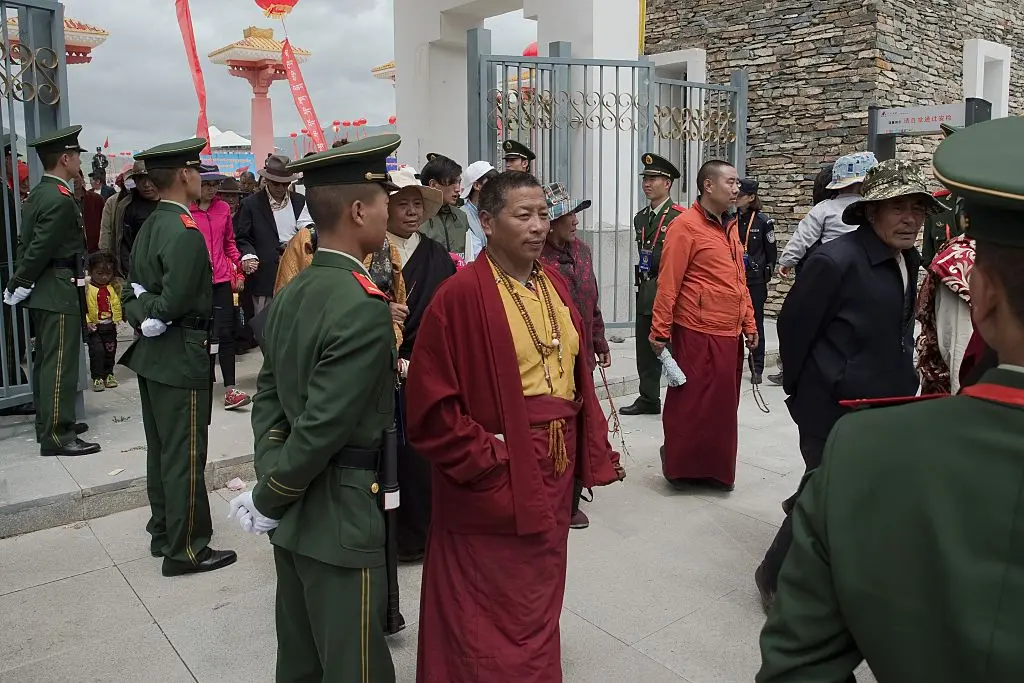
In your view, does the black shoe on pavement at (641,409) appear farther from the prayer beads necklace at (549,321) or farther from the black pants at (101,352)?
the black pants at (101,352)

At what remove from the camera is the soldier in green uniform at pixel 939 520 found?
102 centimetres

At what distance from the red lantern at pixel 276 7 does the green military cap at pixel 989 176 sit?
60.2ft

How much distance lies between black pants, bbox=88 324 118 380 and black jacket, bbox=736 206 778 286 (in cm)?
559

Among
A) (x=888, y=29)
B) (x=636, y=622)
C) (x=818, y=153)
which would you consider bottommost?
(x=636, y=622)

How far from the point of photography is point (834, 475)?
1.17 meters

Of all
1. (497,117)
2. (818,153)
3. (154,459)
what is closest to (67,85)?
(154,459)

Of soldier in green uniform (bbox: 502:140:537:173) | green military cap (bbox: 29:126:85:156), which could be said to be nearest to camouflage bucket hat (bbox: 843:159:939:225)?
soldier in green uniform (bbox: 502:140:537:173)

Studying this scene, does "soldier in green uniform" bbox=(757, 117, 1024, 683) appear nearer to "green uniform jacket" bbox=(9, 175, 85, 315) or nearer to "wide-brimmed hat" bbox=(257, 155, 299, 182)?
"green uniform jacket" bbox=(9, 175, 85, 315)

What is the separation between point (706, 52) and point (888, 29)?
2.49 m

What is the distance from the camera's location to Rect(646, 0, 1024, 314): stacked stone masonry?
1067cm

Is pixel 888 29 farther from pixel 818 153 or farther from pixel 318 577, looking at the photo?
pixel 318 577

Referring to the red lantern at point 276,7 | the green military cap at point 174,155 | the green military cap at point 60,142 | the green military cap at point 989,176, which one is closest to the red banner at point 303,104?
the red lantern at point 276,7

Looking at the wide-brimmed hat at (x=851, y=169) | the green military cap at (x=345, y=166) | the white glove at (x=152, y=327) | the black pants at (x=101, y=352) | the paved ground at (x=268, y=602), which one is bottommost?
the paved ground at (x=268, y=602)

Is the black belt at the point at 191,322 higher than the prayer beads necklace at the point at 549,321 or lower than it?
lower
